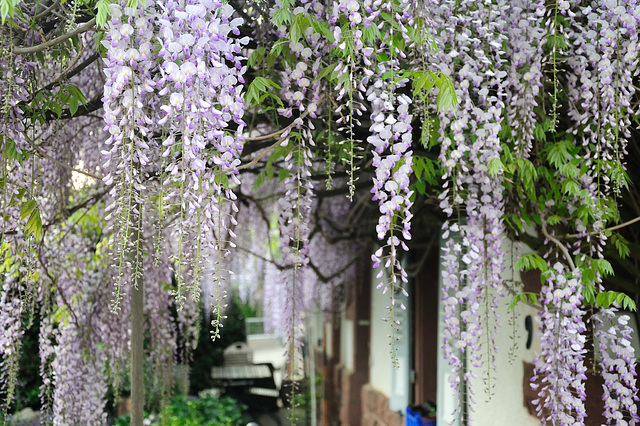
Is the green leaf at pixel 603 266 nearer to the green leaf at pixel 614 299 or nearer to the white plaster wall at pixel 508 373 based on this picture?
the green leaf at pixel 614 299

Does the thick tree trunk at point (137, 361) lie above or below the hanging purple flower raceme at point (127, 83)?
below

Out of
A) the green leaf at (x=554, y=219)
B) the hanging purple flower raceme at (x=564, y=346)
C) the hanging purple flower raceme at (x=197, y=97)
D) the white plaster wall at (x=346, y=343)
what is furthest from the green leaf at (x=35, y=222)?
the white plaster wall at (x=346, y=343)

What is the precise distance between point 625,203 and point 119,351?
2951 millimetres

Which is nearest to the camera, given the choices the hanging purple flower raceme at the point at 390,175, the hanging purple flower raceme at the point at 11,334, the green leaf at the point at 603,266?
the hanging purple flower raceme at the point at 390,175

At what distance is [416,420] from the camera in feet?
13.7

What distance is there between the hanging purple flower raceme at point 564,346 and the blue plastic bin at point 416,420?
1.75 m

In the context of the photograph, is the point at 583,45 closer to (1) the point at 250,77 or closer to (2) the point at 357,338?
(1) the point at 250,77

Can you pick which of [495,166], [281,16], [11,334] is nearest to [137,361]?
[11,334]

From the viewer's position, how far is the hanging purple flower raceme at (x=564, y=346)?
7.98ft

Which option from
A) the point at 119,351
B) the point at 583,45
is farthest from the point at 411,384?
the point at 583,45

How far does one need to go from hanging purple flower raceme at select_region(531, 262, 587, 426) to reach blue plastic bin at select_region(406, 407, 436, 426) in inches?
68.7

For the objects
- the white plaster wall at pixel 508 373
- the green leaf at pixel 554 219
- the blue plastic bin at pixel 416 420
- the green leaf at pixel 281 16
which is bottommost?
the blue plastic bin at pixel 416 420

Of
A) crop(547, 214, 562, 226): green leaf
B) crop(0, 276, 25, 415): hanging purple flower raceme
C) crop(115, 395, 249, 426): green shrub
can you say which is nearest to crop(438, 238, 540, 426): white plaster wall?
crop(547, 214, 562, 226): green leaf

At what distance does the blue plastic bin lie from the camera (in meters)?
4.16
